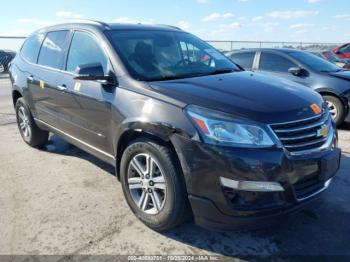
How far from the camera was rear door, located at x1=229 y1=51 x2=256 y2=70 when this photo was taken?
7.68 metres

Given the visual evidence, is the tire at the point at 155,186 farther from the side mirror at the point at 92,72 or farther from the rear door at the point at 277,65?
the rear door at the point at 277,65

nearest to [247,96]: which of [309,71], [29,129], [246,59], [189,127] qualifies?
[189,127]

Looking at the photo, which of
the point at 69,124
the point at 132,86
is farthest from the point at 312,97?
the point at 69,124

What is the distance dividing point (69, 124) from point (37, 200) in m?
0.96

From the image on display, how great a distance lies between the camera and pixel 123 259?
279cm

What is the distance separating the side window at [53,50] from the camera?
172 inches

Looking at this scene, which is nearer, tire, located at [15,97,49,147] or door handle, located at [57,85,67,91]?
door handle, located at [57,85,67,91]

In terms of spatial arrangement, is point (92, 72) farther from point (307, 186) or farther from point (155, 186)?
point (307, 186)

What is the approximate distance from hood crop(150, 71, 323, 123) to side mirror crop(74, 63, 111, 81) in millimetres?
550

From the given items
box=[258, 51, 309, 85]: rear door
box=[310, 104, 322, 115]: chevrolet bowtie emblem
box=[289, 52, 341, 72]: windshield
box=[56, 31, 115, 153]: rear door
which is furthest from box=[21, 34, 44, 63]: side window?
box=[289, 52, 341, 72]: windshield

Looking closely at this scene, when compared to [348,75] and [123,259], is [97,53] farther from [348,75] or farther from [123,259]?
[348,75]

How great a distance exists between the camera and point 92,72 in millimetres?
3391

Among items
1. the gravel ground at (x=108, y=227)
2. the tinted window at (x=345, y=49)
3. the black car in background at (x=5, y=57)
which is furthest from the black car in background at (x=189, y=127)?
the black car in background at (x=5, y=57)

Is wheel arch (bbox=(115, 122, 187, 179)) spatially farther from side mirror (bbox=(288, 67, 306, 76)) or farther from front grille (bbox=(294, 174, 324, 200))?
side mirror (bbox=(288, 67, 306, 76))
